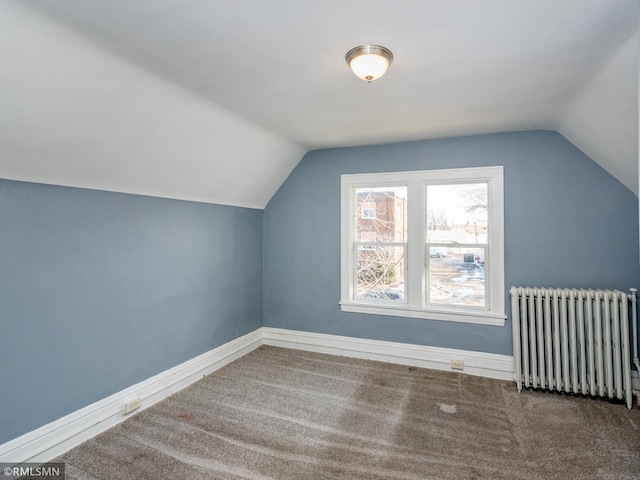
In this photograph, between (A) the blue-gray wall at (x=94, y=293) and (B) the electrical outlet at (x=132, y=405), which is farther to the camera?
(B) the electrical outlet at (x=132, y=405)

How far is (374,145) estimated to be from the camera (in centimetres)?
388

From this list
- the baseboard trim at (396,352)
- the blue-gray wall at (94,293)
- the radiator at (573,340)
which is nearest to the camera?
the blue-gray wall at (94,293)

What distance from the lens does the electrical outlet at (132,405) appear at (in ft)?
8.66

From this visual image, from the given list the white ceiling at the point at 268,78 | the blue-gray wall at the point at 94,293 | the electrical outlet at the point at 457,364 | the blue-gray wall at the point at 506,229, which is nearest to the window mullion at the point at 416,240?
the blue-gray wall at the point at 506,229

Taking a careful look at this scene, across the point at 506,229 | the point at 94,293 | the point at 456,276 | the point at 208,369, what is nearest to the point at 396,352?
the point at 456,276

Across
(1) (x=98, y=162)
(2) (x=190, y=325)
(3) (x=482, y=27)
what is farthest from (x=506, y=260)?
(1) (x=98, y=162)

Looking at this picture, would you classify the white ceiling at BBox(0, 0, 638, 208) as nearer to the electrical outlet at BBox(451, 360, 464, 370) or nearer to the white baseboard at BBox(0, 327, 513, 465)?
the white baseboard at BBox(0, 327, 513, 465)

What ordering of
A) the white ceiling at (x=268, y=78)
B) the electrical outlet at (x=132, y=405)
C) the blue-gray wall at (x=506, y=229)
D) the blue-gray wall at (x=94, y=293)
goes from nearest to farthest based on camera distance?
the white ceiling at (x=268, y=78) < the blue-gray wall at (x=94, y=293) < the electrical outlet at (x=132, y=405) < the blue-gray wall at (x=506, y=229)

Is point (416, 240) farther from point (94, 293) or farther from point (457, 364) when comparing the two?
point (94, 293)

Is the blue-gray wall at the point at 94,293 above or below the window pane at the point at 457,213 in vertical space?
below

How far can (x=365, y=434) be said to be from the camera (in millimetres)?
2463

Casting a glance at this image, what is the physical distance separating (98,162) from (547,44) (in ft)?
9.19

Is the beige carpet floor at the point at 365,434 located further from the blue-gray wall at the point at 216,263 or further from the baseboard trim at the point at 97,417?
the blue-gray wall at the point at 216,263

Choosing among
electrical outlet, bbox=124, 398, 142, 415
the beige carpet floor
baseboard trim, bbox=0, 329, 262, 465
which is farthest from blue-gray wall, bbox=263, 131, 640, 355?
electrical outlet, bbox=124, 398, 142, 415
